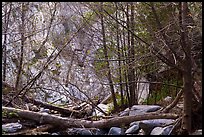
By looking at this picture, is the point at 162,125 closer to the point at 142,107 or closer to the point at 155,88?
the point at 142,107

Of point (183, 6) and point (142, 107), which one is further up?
point (183, 6)

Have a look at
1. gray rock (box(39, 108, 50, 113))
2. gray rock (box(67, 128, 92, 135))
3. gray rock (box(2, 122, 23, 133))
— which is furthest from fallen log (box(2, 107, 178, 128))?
gray rock (box(39, 108, 50, 113))

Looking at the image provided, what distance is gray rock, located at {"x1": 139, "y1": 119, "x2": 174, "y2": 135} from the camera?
3.12m

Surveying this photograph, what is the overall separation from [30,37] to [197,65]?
305cm

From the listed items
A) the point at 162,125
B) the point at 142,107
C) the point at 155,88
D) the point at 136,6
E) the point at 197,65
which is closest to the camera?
the point at 197,65

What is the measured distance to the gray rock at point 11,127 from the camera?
334 centimetres

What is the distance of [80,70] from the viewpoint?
5086 mm

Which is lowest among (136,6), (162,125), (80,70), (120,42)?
(162,125)

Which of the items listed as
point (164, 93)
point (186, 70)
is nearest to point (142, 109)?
point (164, 93)

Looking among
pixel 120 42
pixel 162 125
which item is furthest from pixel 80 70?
pixel 162 125

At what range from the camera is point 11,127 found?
11.2 feet

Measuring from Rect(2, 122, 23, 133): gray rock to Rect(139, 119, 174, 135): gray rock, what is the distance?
4.07ft

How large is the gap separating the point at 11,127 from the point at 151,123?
1.38 meters

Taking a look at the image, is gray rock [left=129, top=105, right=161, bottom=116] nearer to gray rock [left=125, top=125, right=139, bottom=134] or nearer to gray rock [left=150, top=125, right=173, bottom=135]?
gray rock [left=125, top=125, right=139, bottom=134]
